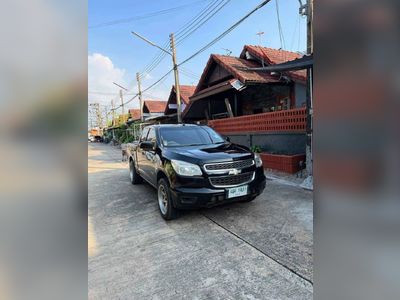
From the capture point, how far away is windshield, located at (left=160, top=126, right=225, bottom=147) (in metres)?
4.87

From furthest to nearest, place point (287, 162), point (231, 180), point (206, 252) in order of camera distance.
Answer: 1. point (287, 162)
2. point (231, 180)
3. point (206, 252)

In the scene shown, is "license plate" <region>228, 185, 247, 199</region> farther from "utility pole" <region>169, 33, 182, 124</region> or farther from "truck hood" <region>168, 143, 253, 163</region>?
"utility pole" <region>169, 33, 182, 124</region>

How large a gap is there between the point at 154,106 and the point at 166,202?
74.1 ft

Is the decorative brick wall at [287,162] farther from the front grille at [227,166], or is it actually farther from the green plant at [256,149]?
the front grille at [227,166]

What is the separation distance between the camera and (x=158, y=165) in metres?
4.41

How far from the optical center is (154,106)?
25.7m

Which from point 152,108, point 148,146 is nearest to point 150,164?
point 148,146

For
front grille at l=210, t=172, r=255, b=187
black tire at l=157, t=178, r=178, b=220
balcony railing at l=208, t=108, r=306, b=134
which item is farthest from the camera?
balcony railing at l=208, t=108, r=306, b=134

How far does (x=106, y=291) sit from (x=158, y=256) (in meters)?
0.74

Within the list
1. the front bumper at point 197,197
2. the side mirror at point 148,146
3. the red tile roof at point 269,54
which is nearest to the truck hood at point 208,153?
the front bumper at point 197,197

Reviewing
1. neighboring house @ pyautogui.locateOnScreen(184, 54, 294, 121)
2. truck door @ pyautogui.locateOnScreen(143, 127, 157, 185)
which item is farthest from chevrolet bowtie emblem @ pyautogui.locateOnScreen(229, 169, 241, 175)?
neighboring house @ pyautogui.locateOnScreen(184, 54, 294, 121)

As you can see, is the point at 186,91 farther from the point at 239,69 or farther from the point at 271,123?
the point at 271,123
